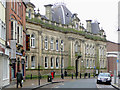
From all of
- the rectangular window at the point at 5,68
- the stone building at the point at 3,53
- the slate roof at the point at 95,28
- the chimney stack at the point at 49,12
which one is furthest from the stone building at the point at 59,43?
the stone building at the point at 3,53

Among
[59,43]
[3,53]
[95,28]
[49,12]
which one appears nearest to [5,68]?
[3,53]

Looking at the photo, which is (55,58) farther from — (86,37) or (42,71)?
(86,37)

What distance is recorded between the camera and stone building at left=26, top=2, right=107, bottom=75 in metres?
51.2

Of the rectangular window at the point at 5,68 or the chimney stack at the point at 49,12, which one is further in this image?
the chimney stack at the point at 49,12

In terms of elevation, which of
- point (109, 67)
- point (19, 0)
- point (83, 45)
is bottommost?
point (109, 67)

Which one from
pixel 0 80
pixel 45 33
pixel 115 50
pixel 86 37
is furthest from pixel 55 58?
pixel 115 50

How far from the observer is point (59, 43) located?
59.7 metres

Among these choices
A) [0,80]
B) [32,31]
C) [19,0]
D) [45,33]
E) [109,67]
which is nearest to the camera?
[0,80]

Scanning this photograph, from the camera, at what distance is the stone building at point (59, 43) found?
168 ft

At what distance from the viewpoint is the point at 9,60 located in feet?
97.2

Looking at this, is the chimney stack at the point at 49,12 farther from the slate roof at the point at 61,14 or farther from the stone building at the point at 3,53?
the stone building at the point at 3,53

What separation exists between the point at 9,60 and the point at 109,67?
6226cm

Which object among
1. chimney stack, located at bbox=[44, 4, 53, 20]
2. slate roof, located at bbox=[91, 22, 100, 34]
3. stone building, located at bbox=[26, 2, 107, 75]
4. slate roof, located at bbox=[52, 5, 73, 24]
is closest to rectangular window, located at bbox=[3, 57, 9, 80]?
stone building, located at bbox=[26, 2, 107, 75]

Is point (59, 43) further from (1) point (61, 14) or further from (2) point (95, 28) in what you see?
(2) point (95, 28)
